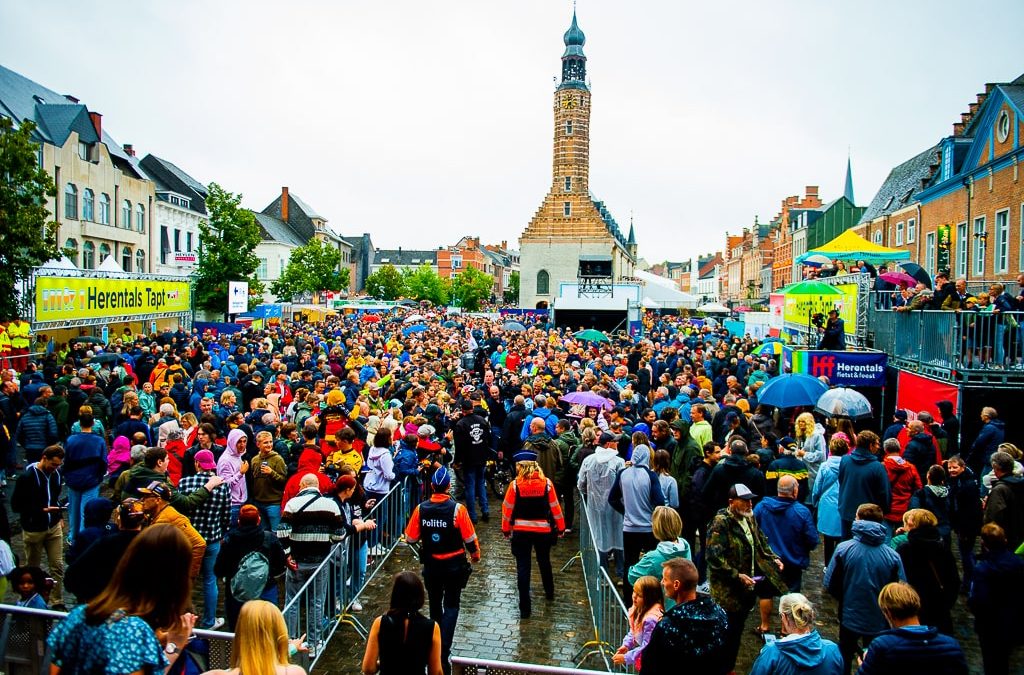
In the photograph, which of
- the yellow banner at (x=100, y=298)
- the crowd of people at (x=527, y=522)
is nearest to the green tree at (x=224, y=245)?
the yellow banner at (x=100, y=298)

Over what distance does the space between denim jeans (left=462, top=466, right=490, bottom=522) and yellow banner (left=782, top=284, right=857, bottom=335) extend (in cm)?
976

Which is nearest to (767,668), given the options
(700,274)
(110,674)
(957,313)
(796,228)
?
(110,674)

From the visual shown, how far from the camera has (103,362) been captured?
1441 cm

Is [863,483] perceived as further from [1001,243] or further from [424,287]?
[424,287]

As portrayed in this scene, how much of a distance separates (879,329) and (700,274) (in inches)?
5606

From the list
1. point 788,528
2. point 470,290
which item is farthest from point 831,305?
point 470,290

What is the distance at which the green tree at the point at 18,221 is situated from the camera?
53.4 feet

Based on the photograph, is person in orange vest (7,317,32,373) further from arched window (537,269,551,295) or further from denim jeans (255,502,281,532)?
arched window (537,269,551,295)

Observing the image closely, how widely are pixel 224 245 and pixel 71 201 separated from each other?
6579 millimetres

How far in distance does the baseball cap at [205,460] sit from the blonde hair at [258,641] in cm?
419

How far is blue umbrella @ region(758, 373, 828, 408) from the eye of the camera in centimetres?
982

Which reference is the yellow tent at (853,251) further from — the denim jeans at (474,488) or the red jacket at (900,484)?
the denim jeans at (474,488)

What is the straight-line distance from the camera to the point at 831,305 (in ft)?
53.2

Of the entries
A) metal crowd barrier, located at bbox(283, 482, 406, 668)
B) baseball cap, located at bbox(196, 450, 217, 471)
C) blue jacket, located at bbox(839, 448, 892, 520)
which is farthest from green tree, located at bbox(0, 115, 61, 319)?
blue jacket, located at bbox(839, 448, 892, 520)
